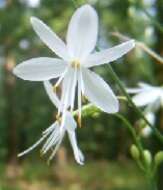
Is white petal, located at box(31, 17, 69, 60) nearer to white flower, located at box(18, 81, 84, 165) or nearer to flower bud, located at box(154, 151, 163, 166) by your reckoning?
white flower, located at box(18, 81, 84, 165)

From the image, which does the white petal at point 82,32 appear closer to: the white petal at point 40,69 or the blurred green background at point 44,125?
the white petal at point 40,69

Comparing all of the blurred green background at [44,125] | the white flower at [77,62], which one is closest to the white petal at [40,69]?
the white flower at [77,62]

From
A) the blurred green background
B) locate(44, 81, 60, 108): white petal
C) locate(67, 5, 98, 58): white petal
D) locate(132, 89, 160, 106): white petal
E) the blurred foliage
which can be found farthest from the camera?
the blurred foliage

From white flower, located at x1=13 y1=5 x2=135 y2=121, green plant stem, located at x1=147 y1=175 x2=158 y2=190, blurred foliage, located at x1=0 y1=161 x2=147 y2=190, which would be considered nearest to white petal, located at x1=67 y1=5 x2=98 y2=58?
white flower, located at x1=13 y1=5 x2=135 y2=121

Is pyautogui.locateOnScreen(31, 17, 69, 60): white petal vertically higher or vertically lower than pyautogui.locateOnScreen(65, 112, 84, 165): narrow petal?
higher

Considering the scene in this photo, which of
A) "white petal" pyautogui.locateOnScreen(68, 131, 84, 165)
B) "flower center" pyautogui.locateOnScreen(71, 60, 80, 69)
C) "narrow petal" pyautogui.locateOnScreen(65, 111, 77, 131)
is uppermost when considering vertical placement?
"flower center" pyautogui.locateOnScreen(71, 60, 80, 69)

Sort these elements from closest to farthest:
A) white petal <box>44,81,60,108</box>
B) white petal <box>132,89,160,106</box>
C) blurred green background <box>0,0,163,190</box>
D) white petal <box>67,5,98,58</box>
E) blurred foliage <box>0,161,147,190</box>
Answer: white petal <box>67,5,98,58</box> < white petal <box>44,81,60,108</box> < white petal <box>132,89,160,106</box> < blurred green background <box>0,0,163,190</box> < blurred foliage <box>0,161,147,190</box>

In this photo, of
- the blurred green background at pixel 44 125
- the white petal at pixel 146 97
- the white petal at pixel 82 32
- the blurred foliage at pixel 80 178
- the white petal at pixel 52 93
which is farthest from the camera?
the blurred foliage at pixel 80 178
